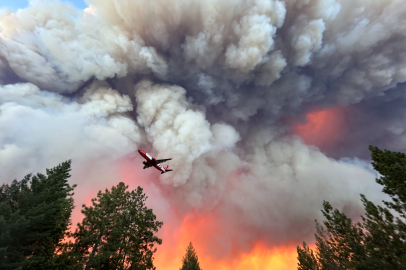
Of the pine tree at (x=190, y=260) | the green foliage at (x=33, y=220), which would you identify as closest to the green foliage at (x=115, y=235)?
the green foliage at (x=33, y=220)

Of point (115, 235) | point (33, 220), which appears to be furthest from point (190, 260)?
point (33, 220)

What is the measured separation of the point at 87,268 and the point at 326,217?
129 feet

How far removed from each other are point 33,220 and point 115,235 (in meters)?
8.94

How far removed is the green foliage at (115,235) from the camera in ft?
66.5

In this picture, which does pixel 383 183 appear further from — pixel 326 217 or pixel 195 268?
pixel 195 268

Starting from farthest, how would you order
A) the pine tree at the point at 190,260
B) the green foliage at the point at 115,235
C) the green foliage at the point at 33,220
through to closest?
the pine tree at the point at 190,260 < the green foliage at the point at 115,235 < the green foliage at the point at 33,220

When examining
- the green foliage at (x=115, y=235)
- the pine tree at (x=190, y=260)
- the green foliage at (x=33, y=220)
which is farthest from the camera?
the pine tree at (x=190, y=260)

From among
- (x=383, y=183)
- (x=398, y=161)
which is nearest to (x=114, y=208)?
(x=383, y=183)

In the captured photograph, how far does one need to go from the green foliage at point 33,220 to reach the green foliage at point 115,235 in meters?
2.74

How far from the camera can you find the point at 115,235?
70.6ft

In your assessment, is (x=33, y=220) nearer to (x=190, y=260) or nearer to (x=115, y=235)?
(x=115, y=235)

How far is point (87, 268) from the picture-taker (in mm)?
19172

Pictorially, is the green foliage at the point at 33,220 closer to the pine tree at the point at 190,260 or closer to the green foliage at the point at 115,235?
the green foliage at the point at 115,235

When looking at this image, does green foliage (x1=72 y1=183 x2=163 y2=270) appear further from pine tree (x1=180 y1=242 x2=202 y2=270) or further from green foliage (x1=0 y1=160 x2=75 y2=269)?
pine tree (x1=180 y1=242 x2=202 y2=270)
